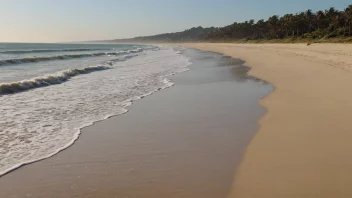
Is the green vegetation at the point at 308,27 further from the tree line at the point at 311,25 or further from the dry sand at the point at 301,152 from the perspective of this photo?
the dry sand at the point at 301,152

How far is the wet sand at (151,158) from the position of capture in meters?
4.41

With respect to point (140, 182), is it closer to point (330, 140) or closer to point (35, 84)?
point (330, 140)

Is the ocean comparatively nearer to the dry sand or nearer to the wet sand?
the wet sand

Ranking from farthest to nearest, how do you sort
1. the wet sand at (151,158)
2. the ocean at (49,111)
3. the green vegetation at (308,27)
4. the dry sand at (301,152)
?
1. the green vegetation at (308,27)
2. the ocean at (49,111)
3. the wet sand at (151,158)
4. the dry sand at (301,152)

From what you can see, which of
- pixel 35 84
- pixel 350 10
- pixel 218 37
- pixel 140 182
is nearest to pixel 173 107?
pixel 140 182

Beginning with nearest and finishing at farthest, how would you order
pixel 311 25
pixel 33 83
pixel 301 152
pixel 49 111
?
pixel 301 152 < pixel 49 111 < pixel 33 83 < pixel 311 25

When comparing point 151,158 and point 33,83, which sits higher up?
point 33,83

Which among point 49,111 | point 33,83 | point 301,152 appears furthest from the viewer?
point 33,83

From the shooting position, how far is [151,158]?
218 inches

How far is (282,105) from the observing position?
9438 mm

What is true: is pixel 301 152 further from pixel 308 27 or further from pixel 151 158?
pixel 308 27

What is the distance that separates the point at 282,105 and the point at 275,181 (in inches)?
211

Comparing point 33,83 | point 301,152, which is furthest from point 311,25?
point 301,152

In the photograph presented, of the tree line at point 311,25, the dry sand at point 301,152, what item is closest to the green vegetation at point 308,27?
the tree line at point 311,25
